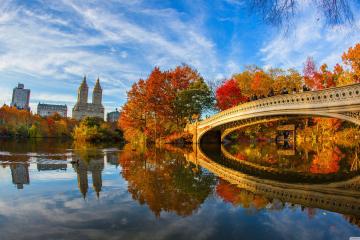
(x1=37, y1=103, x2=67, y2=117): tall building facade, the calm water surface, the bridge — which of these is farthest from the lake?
(x1=37, y1=103, x2=67, y2=117): tall building facade

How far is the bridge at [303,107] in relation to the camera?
48.5ft

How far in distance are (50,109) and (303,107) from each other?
653 feet

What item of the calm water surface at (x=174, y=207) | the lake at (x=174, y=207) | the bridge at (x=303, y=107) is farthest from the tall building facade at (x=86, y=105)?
the calm water surface at (x=174, y=207)

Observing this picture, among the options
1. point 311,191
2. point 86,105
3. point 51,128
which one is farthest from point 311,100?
point 86,105

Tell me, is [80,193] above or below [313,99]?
below

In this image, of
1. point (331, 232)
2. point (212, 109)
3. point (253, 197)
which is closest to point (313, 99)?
point (253, 197)

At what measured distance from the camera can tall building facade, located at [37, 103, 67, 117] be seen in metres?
189

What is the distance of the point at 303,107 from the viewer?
18.4 metres

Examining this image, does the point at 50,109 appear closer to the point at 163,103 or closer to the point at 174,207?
the point at 163,103

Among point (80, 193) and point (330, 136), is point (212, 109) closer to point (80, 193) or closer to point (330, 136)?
point (330, 136)

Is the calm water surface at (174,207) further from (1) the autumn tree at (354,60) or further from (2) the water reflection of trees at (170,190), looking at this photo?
(1) the autumn tree at (354,60)

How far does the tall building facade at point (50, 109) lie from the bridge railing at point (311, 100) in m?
186

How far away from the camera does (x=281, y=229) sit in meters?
4.96

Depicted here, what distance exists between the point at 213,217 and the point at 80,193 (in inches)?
147
